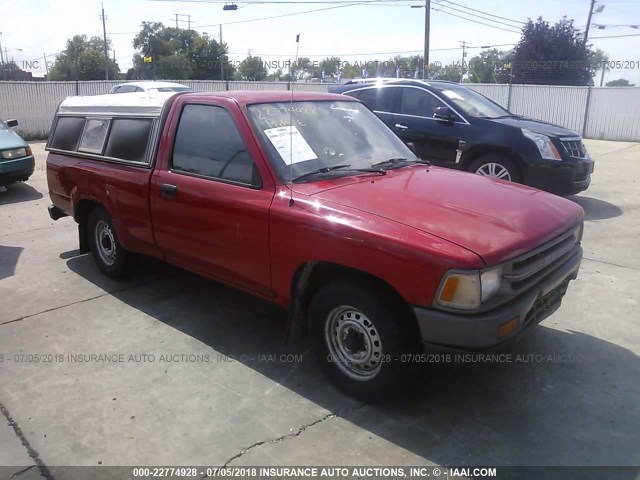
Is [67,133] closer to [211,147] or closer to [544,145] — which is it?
[211,147]

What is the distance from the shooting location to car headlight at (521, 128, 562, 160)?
24.6 ft

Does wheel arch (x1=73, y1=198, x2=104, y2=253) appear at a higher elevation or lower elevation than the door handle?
lower

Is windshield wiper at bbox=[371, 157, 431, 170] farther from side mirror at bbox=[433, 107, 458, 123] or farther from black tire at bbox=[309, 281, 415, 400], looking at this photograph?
side mirror at bbox=[433, 107, 458, 123]

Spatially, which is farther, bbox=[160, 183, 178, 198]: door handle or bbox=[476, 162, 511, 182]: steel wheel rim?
bbox=[476, 162, 511, 182]: steel wheel rim

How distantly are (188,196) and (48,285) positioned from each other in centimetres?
220

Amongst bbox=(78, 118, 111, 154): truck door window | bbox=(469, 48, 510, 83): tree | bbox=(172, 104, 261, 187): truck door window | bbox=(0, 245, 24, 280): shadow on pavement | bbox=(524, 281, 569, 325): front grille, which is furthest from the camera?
bbox=(469, 48, 510, 83): tree

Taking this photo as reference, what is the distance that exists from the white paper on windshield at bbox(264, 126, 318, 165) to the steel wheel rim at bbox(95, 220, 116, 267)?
2.34 metres

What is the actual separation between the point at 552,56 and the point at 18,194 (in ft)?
139

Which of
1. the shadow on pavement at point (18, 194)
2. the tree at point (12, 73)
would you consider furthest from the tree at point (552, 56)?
the tree at point (12, 73)

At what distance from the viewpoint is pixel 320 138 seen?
3.88m

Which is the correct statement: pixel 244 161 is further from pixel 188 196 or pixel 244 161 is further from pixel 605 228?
pixel 605 228

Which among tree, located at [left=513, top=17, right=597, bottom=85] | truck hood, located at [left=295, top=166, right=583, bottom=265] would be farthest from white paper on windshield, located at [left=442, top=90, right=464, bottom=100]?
tree, located at [left=513, top=17, right=597, bottom=85]

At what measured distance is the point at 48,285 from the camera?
5234 mm

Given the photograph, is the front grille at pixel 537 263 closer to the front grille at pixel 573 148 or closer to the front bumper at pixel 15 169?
the front grille at pixel 573 148
